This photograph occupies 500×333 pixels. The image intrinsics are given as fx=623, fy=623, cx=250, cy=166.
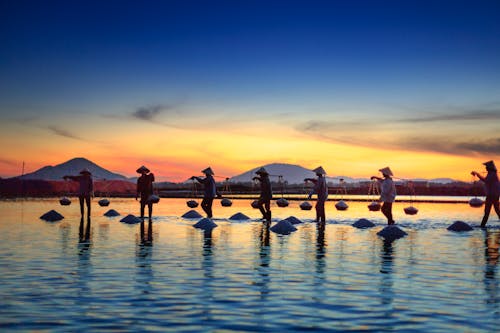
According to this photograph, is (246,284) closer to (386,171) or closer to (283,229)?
(283,229)

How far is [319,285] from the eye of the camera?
468 inches

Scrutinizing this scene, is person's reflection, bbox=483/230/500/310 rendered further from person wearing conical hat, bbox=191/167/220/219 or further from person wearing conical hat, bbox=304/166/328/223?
person wearing conical hat, bbox=191/167/220/219

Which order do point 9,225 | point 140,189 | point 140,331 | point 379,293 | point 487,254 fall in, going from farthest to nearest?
point 140,189
point 9,225
point 487,254
point 379,293
point 140,331

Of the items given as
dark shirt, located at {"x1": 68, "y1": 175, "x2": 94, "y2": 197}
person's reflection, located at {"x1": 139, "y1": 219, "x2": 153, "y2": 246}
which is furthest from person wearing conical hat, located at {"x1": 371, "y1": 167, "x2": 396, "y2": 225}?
dark shirt, located at {"x1": 68, "y1": 175, "x2": 94, "y2": 197}

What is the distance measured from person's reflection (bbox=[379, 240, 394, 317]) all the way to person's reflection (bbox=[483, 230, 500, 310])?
1.66 m

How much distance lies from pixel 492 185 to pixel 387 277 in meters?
16.1

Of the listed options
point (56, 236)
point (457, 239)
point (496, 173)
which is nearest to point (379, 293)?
point (457, 239)

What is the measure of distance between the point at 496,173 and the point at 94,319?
22700 millimetres

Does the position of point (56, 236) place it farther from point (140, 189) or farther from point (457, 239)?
point (457, 239)

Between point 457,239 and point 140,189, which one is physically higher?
point 140,189

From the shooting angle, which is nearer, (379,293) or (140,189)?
(379,293)

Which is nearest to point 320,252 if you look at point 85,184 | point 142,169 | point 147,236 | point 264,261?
point 264,261

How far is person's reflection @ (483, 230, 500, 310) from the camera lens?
434 inches

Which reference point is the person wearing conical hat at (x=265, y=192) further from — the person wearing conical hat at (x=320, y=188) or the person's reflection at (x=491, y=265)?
the person's reflection at (x=491, y=265)
